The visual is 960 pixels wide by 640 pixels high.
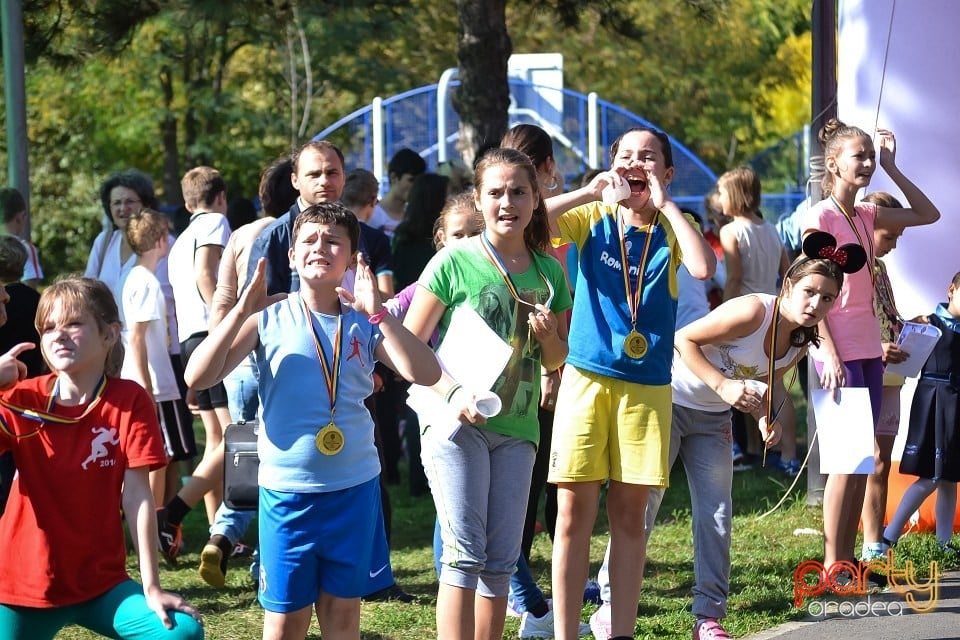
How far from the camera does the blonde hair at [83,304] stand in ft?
13.1

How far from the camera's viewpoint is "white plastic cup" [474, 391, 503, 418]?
13.7 ft

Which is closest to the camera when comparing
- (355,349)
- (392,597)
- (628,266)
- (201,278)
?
(355,349)

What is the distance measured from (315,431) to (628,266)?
4.76 ft

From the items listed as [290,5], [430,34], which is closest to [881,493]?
[290,5]

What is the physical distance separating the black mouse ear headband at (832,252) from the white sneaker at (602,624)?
1.63 metres

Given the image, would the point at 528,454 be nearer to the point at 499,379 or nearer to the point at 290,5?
the point at 499,379

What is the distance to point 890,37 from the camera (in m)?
7.43

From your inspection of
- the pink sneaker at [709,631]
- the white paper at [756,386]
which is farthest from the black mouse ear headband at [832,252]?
the pink sneaker at [709,631]

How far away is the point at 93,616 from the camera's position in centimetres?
385

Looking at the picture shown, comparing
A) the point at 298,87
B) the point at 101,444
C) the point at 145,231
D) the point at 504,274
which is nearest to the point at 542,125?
the point at 145,231

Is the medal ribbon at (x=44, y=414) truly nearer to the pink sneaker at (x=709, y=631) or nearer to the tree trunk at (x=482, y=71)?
the pink sneaker at (x=709, y=631)

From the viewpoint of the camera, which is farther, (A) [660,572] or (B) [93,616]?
(A) [660,572]

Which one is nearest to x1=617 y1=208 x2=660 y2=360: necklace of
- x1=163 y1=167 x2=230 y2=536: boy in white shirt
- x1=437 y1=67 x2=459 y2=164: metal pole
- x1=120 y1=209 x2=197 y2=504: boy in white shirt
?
x1=163 y1=167 x2=230 y2=536: boy in white shirt

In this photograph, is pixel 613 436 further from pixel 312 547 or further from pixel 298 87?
pixel 298 87
